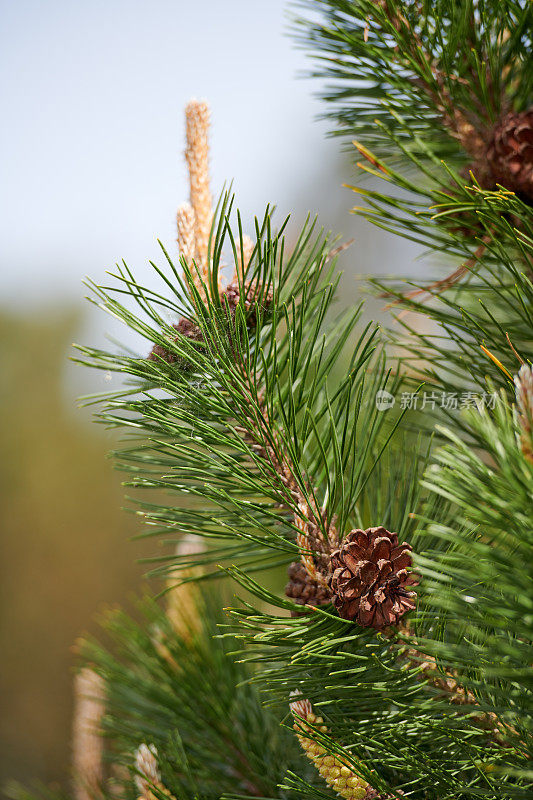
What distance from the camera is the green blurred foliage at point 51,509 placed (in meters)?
1.89

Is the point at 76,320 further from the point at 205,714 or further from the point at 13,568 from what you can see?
the point at 205,714

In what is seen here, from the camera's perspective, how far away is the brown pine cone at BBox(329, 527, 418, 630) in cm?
25

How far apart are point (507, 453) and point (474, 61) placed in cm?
24

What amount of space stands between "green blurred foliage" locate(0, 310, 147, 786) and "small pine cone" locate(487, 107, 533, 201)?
168 centimetres

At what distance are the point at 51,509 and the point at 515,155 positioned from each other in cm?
188

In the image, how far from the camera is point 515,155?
1.01 feet

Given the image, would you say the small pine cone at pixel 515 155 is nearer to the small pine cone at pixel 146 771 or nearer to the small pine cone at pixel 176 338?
the small pine cone at pixel 176 338

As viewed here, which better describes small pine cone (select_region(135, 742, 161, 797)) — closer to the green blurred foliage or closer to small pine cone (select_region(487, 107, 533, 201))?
small pine cone (select_region(487, 107, 533, 201))

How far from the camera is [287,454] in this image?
0.28 meters

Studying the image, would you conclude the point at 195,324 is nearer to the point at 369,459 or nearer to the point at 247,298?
the point at 247,298

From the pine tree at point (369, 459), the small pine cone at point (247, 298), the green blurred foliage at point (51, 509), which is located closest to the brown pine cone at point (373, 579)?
the pine tree at point (369, 459)

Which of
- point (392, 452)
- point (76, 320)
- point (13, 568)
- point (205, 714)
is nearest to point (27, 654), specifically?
point (13, 568)

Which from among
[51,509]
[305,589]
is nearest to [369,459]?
[305,589]

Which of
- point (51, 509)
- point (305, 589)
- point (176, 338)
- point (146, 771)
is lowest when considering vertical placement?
point (51, 509)
